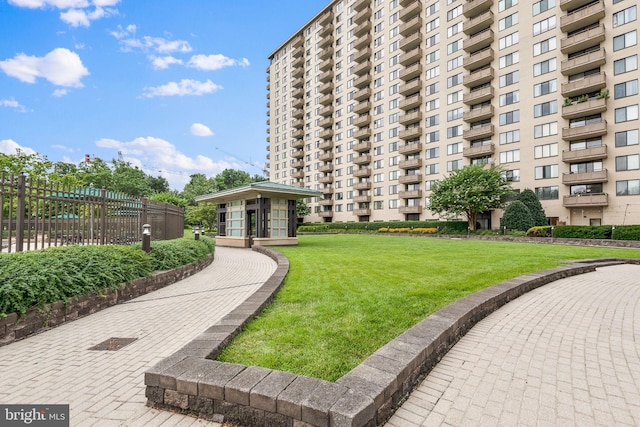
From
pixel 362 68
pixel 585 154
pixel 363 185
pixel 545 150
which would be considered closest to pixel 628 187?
pixel 585 154

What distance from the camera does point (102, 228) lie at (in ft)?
29.1

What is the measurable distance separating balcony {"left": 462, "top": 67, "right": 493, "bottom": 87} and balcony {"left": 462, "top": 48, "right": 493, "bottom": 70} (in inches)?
34.9

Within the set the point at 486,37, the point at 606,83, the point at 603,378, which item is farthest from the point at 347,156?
the point at 603,378

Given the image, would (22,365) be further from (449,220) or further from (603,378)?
(449,220)

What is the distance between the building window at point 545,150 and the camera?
113 ft

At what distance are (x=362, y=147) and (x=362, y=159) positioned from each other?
211cm

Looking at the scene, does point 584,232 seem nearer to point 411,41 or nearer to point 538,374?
point 538,374

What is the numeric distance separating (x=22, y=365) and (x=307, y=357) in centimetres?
350

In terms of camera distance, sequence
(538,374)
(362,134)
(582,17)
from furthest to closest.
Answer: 1. (362,134)
2. (582,17)
3. (538,374)

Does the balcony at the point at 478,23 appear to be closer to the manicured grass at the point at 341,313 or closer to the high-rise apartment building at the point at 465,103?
the high-rise apartment building at the point at 465,103

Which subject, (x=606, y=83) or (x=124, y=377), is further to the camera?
(x=606, y=83)

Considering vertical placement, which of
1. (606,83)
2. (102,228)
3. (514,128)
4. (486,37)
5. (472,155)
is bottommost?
(102,228)

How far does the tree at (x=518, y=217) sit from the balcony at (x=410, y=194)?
15.5 m

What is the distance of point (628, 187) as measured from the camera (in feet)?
98.5
